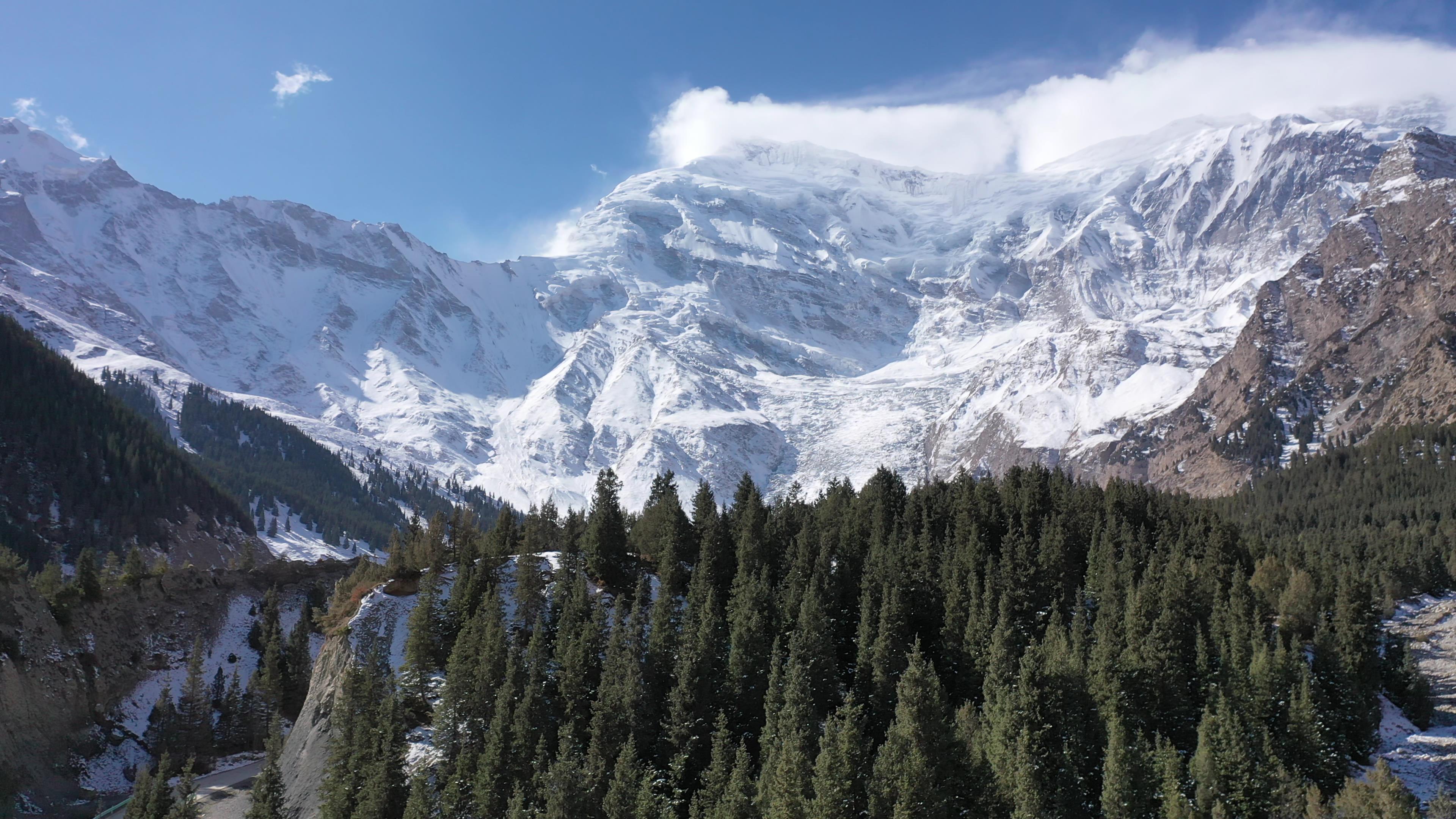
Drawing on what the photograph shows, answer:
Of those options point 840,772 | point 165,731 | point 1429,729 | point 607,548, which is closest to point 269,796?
point 607,548

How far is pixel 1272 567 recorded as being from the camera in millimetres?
94625

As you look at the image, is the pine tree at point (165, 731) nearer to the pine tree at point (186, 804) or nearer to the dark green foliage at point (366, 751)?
the pine tree at point (186, 804)

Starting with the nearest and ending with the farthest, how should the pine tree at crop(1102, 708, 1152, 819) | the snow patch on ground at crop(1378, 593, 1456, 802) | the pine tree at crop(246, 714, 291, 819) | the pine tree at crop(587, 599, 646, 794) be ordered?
1. the pine tree at crop(1102, 708, 1152, 819)
2. the pine tree at crop(587, 599, 646, 794)
3. the snow patch on ground at crop(1378, 593, 1456, 802)
4. the pine tree at crop(246, 714, 291, 819)

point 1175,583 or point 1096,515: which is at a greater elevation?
point 1096,515

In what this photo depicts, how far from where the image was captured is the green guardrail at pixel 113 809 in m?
88.2

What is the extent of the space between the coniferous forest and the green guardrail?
24.1 meters

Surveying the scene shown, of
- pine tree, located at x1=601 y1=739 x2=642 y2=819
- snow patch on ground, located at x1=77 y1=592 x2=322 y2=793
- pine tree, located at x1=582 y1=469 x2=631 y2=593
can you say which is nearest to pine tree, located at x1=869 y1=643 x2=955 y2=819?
pine tree, located at x1=601 y1=739 x2=642 y2=819

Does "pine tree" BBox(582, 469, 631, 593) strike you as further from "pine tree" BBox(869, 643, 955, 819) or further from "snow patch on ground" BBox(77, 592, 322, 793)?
"snow patch on ground" BBox(77, 592, 322, 793)

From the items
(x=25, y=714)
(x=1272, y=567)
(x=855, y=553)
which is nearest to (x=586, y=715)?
(x=855, y=553)

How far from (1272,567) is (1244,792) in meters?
41.6

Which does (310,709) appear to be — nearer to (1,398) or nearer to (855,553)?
(855,553)

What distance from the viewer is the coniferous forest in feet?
197

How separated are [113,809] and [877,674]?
6945 cm

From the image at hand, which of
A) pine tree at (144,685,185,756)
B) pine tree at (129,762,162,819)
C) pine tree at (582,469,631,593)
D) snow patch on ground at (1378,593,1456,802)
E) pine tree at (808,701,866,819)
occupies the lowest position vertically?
pine tree at (129,762,162,819)
